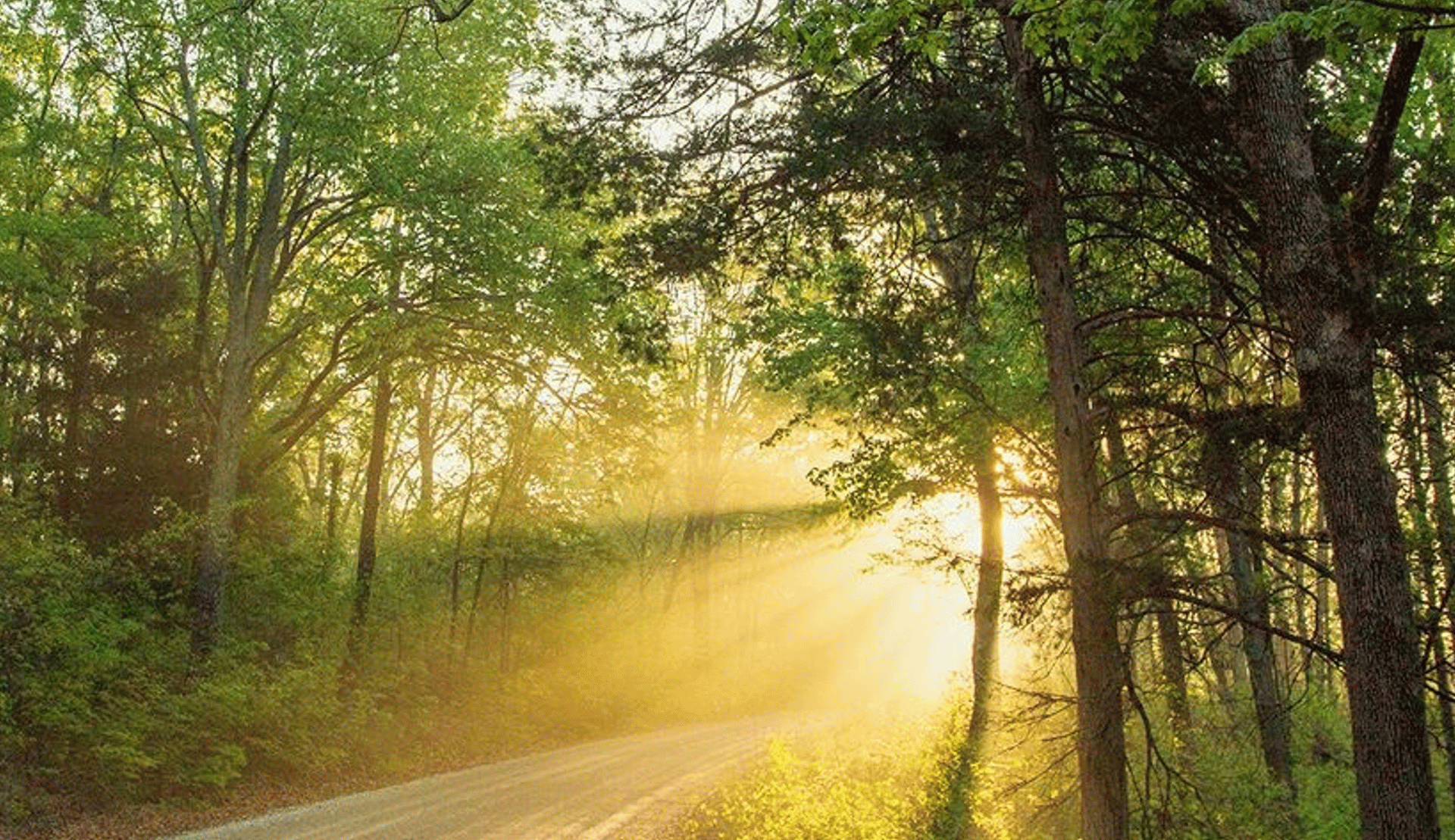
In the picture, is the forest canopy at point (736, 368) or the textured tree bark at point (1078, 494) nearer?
the forest canopy at point (736, 368)

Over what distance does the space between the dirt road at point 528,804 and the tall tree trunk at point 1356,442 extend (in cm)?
865

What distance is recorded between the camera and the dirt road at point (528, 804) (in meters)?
12.7

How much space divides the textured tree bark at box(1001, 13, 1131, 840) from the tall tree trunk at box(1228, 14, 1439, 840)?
1783 millimetres

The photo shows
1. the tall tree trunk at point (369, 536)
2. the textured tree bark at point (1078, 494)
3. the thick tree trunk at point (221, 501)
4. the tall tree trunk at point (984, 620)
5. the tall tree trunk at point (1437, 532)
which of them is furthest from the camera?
the tall tree trunk at point (369, 536)

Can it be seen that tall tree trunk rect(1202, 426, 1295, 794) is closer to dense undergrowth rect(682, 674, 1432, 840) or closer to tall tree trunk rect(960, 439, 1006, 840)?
dense undergrowth rect(682, 674, 1432, 840)


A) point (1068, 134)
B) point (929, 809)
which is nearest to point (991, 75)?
point (1068, 134)

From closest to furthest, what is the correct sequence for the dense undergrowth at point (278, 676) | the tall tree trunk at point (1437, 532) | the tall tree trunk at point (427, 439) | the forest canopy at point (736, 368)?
the tall tree trunk at point (1437, 532) < the forest canopy at point (736, 368) < the dense undergrowth at point (278, 676) < the tall tree trunk at point (427, 439)

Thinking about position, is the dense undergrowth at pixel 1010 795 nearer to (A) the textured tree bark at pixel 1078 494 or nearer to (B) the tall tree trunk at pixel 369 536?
(A) the textured tree bark at pixel 1078 494

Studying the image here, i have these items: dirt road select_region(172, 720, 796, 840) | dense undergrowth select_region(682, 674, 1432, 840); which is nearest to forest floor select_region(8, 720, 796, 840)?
dirt road select_region(172, 720, 796, 840)

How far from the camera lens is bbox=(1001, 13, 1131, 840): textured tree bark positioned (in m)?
8.14

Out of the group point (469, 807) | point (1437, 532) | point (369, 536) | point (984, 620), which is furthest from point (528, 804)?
point (1437, 532)

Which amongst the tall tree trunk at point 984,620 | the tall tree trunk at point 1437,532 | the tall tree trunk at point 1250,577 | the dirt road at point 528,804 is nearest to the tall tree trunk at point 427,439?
the dirt road at point 528,804

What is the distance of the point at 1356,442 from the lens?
637 cm

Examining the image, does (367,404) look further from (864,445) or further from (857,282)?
(857,282)
